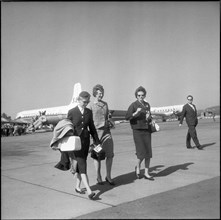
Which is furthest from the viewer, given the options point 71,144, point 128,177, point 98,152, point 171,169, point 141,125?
point 171,169

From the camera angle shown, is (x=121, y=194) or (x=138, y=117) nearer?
(x=121, y=194)

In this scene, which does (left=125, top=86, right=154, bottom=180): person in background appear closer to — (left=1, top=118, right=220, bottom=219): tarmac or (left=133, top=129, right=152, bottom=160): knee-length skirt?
(left=133, top=129, right=152, bottom=160): knee-length skirt

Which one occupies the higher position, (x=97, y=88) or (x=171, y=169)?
(x=97, y=88)

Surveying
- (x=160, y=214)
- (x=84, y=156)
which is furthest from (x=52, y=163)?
(x=160, y=214)

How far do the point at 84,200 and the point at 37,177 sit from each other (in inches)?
74.6

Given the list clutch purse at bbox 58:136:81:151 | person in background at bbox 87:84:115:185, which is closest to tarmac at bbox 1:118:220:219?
person in background at bbox 87:84:115:185

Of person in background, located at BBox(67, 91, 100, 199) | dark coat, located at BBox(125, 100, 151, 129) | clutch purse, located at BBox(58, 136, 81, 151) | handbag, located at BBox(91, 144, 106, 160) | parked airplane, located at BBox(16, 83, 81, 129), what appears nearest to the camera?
clutch purse, located at BBox(58, 136, 81, 151)

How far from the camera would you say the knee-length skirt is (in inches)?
223

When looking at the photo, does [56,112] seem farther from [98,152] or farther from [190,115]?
[98,152]

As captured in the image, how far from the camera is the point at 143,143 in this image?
571 centimetres

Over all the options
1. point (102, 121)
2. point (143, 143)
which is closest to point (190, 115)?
point (143, 143)

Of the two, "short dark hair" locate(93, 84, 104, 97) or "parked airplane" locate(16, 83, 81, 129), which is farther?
"parked airplane" locate(16, 83, 81, 129)

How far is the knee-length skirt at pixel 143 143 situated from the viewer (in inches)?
223

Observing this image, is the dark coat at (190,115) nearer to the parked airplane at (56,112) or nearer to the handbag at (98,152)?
the handbag at (98,152)
